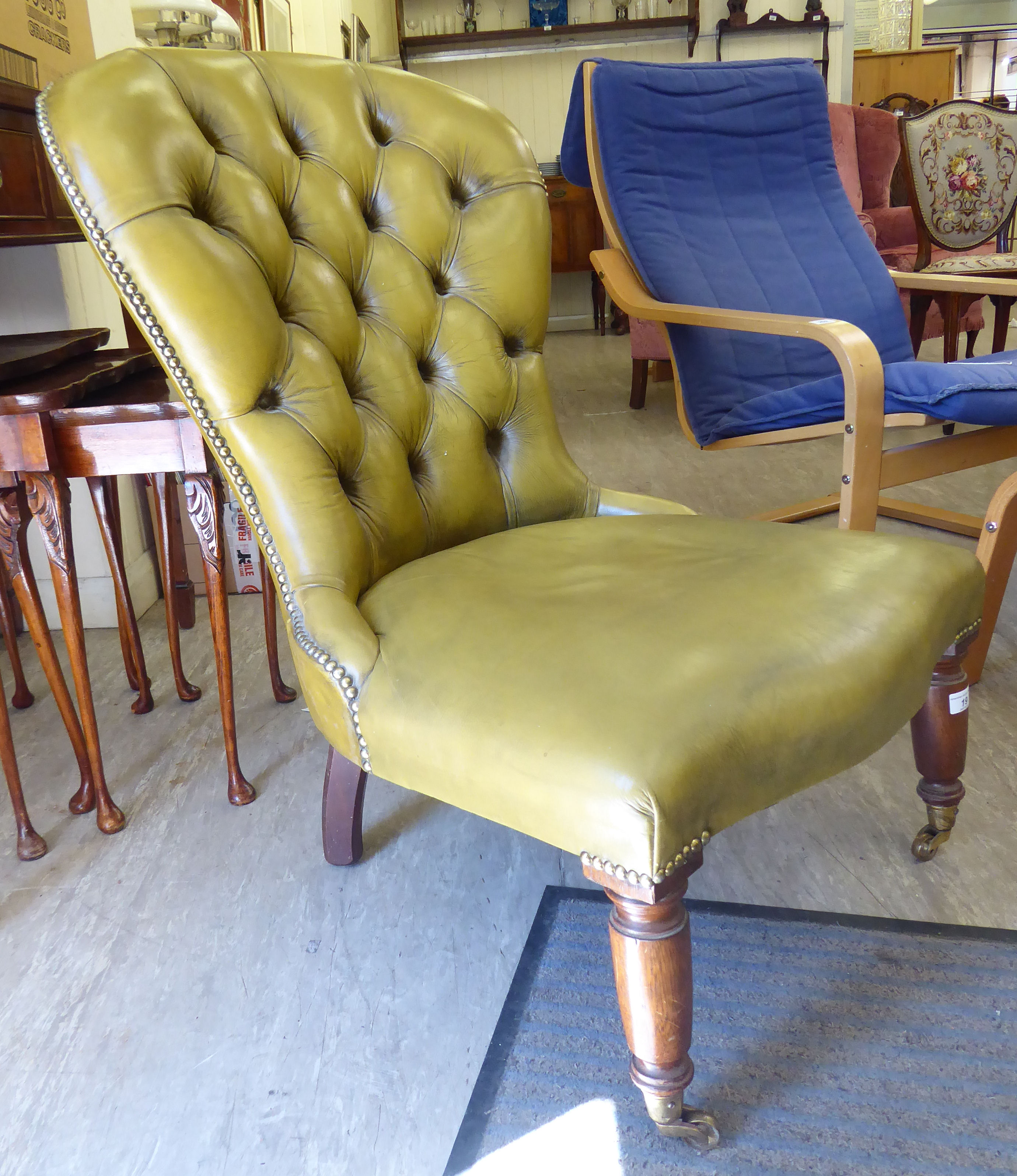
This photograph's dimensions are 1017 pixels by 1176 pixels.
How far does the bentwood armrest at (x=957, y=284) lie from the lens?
1836 millimetres

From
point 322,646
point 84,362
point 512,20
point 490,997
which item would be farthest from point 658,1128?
point 512,20

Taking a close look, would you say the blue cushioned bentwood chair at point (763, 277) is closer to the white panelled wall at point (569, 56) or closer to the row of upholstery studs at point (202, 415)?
the row of upholstery studs at point (202, 415)

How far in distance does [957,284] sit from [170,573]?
5.36ft

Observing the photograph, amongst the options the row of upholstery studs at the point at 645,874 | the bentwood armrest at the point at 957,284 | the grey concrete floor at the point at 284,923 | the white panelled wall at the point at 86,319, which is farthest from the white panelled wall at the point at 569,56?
the row of upholstery studs at the point at 645,874

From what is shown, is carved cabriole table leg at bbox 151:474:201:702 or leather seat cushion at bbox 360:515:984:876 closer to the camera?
leather seat cushion at bbox 360:515:984:876

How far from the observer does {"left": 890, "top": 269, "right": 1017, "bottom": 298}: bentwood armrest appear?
1.84 meters

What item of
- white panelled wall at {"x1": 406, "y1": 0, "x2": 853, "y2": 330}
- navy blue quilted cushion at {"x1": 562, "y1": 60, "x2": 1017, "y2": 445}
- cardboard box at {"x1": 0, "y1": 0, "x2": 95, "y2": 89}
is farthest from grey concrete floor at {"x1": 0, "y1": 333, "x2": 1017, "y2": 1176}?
white panelled wall at {"x1": 406, "y1": 0, "x2": 853, "y2": 330}

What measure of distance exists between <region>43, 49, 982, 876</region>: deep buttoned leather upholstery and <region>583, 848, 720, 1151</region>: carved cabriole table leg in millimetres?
34

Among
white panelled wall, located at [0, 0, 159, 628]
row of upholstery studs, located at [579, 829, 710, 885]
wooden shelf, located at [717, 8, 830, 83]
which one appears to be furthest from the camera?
wooden shelf, located at [717, 8, 830, 83]

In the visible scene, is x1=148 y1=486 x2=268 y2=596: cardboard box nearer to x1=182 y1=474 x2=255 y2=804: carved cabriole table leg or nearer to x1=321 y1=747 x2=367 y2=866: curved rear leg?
x1=182 y1=474 x2=255 y2=804: carved cabriole table leg

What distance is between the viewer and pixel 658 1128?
81cm

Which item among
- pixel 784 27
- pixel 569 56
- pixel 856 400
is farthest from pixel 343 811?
pixel 784 27

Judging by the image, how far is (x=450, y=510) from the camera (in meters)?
1.17

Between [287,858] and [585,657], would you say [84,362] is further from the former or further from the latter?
[585,657]
